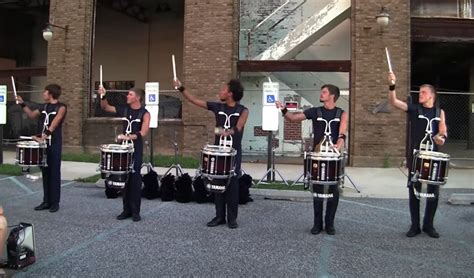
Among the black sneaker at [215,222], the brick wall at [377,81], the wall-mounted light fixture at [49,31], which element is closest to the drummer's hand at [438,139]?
the black sneaker at [215,222]

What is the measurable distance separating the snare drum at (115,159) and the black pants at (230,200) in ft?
4.34

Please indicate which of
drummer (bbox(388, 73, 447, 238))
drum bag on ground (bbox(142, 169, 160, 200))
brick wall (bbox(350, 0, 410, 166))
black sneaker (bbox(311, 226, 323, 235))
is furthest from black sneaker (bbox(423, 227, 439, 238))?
brick wall (bbox(350, 0, 410, 166))

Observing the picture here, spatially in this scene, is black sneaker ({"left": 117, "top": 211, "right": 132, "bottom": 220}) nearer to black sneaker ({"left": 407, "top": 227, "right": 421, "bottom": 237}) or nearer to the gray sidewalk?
the gray sidewalk

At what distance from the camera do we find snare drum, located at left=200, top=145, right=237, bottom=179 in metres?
6.62

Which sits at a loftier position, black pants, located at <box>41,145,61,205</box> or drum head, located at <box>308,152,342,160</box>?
drum head, located at <box>308,152,342,160</box>

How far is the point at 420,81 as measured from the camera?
37.5 meters

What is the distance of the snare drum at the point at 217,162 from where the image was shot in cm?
662

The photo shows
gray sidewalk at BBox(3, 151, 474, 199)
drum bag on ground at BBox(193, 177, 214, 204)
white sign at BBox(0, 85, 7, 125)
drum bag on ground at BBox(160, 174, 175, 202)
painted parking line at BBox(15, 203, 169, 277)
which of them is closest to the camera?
painted parking line at BBox(15, 203, 169, 277)

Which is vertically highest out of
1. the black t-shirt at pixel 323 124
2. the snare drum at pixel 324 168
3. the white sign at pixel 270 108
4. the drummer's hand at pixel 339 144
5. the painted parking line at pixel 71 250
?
the white sign at pixel 270 108

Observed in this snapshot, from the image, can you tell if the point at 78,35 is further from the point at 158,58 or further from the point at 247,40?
the point at 158,58

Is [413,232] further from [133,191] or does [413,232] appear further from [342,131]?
[133,191]

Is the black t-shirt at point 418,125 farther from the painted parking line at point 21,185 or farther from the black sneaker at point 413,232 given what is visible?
the painted parking line at point 21,185

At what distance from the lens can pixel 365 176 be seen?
41.3 ft

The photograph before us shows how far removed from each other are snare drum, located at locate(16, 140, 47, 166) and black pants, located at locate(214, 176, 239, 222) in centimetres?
287
